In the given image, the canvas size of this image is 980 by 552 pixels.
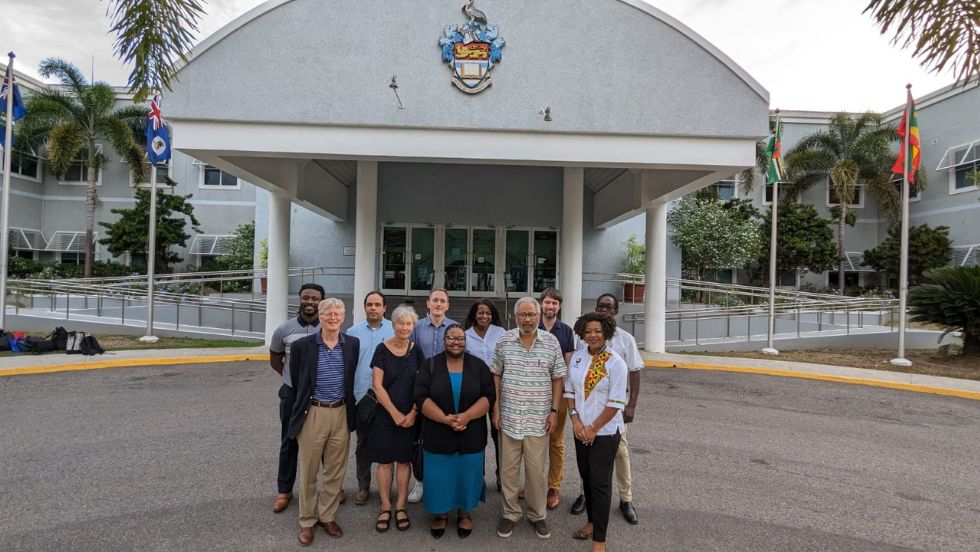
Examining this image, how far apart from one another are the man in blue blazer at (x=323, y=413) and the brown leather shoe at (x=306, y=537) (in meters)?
0.03

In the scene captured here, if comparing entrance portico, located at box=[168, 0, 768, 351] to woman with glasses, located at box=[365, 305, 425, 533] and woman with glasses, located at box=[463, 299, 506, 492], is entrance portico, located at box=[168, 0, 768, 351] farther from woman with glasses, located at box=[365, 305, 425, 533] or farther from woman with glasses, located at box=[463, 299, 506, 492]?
woman with glasses, located at box=[365, 305, 425, 533]

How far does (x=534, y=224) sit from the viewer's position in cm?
1784

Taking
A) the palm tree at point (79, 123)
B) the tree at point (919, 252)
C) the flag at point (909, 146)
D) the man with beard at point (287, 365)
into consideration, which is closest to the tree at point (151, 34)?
the man with beard at point (287, 365)

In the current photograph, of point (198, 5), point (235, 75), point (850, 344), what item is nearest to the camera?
point (198, 5)

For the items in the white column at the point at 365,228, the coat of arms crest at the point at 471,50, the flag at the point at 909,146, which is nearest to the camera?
the coat of arms crest at the point at 471,50

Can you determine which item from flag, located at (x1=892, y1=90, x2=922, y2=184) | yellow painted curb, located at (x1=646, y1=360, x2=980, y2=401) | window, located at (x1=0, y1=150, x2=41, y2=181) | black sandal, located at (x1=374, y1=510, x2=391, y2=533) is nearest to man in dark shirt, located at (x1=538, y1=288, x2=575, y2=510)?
black sandal, located at (x1=374, y1=510, x2=391, y2=533)

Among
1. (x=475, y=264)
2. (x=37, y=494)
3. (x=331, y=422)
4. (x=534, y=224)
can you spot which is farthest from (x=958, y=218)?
(x=37, y=494)

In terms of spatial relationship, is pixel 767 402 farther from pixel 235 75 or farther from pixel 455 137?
pixel 235 75

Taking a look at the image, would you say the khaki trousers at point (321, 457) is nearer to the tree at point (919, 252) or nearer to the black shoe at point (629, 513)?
the black shoe at point (629, 513)

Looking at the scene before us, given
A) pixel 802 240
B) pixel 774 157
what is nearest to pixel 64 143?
pixel 774 157

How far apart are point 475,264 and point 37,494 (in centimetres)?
1428

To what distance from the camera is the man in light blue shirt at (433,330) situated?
4.48 meters

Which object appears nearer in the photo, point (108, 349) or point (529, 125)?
point (529, 125)

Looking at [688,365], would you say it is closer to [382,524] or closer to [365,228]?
[365,228]
